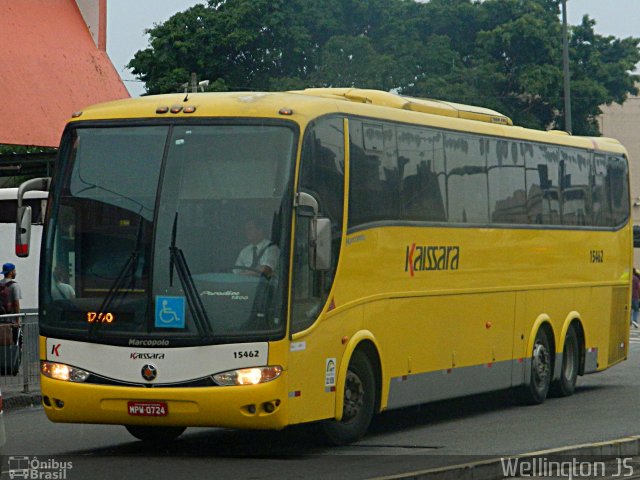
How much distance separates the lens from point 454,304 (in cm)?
1574

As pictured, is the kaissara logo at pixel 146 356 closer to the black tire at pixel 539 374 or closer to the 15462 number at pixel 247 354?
the 15462 number at pixel 247 354

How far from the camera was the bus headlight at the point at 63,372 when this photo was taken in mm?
12258

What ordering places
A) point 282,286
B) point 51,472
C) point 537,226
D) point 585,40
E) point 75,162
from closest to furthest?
point 51,472 → point 282,286 → point 75,162 → point 537,226 → point 585,40

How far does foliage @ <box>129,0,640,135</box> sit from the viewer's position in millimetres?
51094

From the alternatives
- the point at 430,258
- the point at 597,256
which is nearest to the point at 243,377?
the point at 430,258

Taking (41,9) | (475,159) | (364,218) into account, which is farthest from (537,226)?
(41,9)

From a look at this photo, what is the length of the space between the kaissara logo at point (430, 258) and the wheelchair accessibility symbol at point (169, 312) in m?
3.36

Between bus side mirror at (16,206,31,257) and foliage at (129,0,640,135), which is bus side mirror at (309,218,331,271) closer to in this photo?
bus side mirror at (16,206,31,257)

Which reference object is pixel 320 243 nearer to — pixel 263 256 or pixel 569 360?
pixel 263 256

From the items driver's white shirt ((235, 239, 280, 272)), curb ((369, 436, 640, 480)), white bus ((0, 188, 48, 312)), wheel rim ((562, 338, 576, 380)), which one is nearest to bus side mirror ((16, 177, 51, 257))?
driver's white shirt ((235, 239, 280, 272))

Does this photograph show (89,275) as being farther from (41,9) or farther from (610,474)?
(41,9)

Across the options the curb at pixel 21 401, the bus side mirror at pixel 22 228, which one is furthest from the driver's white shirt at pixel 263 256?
the curb at pixel 21 401

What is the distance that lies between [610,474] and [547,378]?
6971 mm

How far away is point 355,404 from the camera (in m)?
13.5
